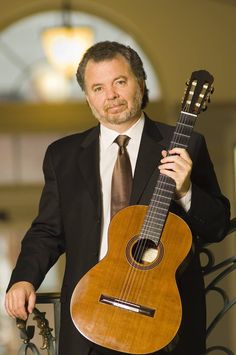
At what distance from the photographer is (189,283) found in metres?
2.52

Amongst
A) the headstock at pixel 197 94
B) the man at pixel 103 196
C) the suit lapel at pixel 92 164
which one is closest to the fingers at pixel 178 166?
the man at pixel 103 196

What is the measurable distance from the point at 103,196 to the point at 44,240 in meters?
0.25

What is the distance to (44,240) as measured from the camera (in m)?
2.69

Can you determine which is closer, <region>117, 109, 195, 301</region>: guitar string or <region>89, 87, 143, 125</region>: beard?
<region>117, 109, 195, 301</region>: guitar string

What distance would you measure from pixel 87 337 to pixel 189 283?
0.36m

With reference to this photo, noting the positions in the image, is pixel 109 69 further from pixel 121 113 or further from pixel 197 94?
pixel 197 94

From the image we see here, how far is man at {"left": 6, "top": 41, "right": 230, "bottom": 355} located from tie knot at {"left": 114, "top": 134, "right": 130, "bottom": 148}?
0.5 inches

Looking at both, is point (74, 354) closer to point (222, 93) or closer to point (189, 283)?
point (189, 283)

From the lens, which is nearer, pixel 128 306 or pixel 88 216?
pixel 128 306

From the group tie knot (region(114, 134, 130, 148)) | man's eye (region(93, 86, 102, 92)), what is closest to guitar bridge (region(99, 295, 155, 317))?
tie knot (region(114, 134, 130, 148))

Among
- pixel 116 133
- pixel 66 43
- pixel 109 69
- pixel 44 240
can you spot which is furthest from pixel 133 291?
pixel 66 43

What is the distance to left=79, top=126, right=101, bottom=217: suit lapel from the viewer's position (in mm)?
2594

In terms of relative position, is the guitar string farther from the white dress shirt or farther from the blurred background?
the blurred background

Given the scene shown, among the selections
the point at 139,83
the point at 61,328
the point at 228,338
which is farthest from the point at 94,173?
the point at 228,338
